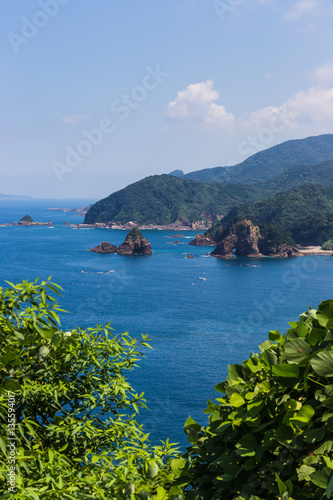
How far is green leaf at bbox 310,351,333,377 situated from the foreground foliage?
1701 millimetres

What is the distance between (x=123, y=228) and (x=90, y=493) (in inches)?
7084

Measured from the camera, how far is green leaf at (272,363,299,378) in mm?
3350

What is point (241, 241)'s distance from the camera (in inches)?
4609

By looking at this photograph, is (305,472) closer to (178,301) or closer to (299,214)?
(178,301)

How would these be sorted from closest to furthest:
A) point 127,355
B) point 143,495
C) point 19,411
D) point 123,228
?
point 143,495 < point 19,411 < point 127,355 < point 123,228

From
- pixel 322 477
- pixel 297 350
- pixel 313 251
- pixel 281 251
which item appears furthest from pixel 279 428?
pixel 313 251

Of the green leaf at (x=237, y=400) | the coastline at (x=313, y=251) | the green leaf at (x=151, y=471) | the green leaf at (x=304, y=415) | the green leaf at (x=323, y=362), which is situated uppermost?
the green leaf at (x=323, y=362)

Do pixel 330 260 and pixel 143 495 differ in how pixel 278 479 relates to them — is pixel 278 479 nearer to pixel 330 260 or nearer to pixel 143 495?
pixel 143 495

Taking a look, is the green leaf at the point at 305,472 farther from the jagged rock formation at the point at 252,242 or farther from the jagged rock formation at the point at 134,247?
the jagged rock formation at the point at 134,247

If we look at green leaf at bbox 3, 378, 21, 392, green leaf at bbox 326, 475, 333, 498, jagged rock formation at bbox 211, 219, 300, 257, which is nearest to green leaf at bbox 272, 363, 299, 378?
green leaf at bbox 326, 475, 333, 498

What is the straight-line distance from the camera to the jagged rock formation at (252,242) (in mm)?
115000

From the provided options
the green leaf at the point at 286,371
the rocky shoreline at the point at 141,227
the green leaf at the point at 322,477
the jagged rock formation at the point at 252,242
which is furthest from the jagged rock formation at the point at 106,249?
the green leaf at the point at 322,477

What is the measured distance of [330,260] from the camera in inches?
4195

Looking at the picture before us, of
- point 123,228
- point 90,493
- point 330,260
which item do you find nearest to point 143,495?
point 90,493
